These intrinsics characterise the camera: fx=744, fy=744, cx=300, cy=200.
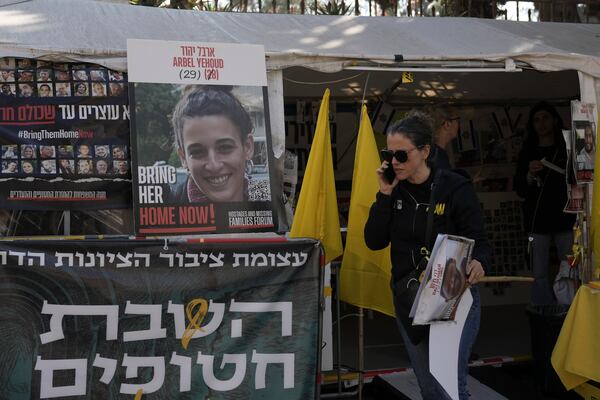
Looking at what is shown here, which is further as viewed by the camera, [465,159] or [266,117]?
[465,159]

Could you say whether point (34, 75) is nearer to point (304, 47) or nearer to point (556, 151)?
point (304, 47)

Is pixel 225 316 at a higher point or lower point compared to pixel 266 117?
lower

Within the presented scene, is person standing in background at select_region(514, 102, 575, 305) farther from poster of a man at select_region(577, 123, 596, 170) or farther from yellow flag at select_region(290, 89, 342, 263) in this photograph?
yellow flag at select_region(290, 89, 342, 263)

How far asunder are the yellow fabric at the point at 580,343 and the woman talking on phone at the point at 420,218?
52.2 inches

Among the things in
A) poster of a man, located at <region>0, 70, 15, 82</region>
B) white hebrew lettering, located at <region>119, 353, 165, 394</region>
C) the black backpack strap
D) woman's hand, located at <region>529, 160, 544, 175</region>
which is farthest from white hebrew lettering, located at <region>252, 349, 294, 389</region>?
woman's hand, located at <region>529, 160, 544, 175</region>

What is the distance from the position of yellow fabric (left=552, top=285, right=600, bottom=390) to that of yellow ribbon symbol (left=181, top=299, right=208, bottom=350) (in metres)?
2.45

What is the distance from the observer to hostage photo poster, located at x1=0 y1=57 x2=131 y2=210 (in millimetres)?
4621

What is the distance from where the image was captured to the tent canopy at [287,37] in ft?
15.6

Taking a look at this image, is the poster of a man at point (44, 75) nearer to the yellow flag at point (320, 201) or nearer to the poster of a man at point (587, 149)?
the yellow flag at point (320, 201)

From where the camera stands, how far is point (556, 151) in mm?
6562

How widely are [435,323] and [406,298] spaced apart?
0.23 meters

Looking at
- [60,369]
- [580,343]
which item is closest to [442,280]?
[580,343]

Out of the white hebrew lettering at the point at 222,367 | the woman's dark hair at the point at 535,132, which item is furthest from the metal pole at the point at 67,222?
the woman's dark hair at the point at 535,132

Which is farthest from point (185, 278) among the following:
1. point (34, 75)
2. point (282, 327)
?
point (34, 75)
